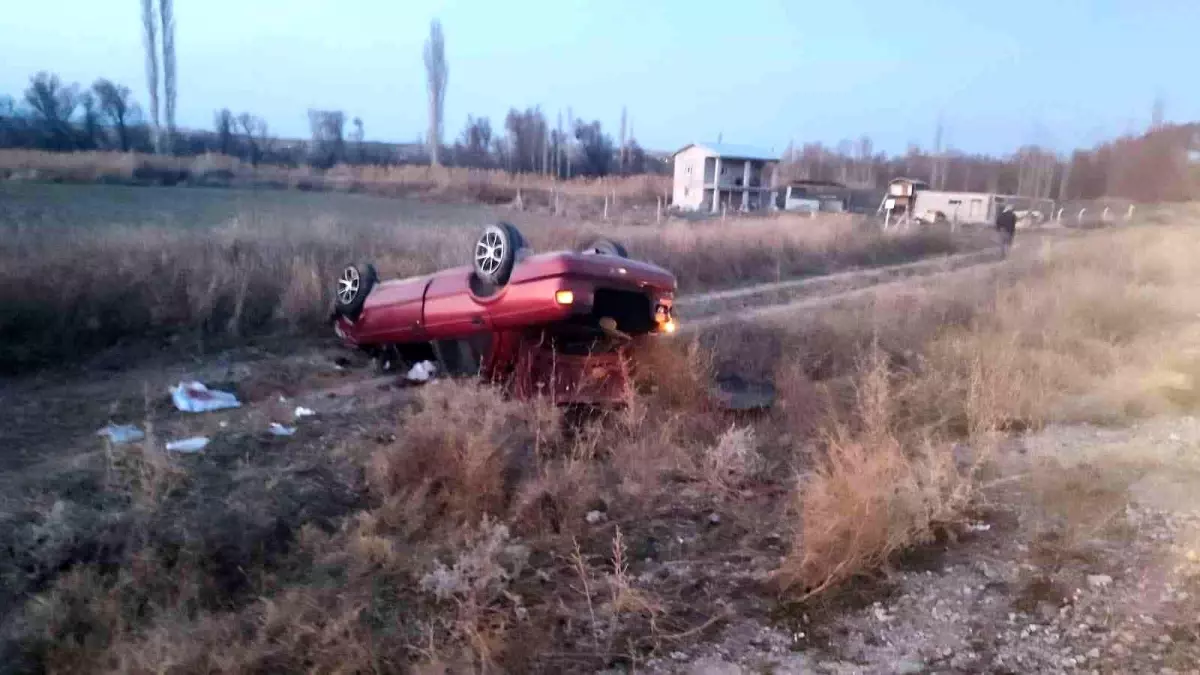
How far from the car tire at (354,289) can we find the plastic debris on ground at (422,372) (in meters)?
1.12

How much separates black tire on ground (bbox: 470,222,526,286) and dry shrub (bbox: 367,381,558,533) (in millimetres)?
1141

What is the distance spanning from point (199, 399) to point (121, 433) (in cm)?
112

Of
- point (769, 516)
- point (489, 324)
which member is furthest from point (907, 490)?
point (489, 324)

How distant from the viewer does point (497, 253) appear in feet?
25.3

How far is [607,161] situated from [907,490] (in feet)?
250

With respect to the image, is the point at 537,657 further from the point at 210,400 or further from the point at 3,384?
the point at 3,384

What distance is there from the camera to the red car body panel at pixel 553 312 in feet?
23.3

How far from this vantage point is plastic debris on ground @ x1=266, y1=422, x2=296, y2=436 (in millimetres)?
7434

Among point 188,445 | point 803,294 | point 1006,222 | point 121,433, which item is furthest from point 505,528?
point 1006,222

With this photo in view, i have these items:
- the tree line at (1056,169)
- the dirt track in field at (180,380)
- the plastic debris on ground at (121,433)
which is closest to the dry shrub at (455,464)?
the dirt track in field at (180,380)

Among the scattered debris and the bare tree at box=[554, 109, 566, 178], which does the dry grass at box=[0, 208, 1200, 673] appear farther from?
the bare tree at box=[554, 109, 566, 178]

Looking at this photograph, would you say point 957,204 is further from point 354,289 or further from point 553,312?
point 553,312

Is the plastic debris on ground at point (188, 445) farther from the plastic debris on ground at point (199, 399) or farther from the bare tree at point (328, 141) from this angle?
the bare tree at point (328, 141)

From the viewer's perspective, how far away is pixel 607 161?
262 ft
